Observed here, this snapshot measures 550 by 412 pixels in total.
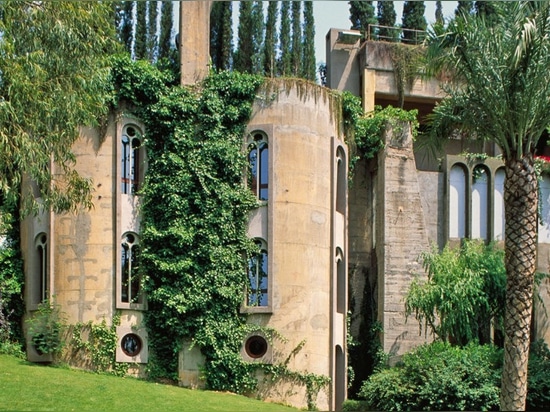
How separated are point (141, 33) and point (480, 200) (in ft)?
67.6

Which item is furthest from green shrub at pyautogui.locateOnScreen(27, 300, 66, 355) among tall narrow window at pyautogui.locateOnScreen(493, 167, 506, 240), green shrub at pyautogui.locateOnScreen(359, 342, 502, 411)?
tall narrow window at pyautogui.locateOnScreen(493, 167, 506, 240)

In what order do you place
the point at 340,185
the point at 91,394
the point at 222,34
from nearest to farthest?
the point at 91,394
the point at 340,185
the point at 222,34

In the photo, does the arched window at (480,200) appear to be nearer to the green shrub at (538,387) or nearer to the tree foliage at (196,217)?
the green shrub at (538,387)

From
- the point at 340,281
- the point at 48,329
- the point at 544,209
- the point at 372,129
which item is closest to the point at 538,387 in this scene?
the point at 340,281

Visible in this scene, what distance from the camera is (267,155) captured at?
Answer: 3022 cm

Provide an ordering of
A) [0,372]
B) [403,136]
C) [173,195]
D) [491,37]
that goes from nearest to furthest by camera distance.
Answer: [491,37]
[0,372]
[173,195]
[403,136]

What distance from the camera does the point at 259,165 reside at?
30297 millimetres

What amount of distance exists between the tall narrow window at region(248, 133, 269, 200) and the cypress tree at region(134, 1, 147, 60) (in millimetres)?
17957

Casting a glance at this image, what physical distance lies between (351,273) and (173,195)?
7835 millimetres

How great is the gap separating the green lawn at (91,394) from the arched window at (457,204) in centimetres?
1022

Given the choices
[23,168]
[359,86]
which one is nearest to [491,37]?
[23,168]

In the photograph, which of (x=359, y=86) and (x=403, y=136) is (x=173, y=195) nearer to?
(x=403, y=136)

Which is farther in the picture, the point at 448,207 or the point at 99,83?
the point at 448,207

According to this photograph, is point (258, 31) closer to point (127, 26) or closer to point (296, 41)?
point (296, 41)
